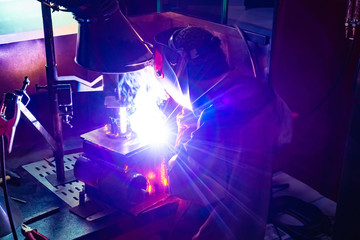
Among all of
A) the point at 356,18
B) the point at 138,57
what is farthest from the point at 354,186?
the point at 138,57

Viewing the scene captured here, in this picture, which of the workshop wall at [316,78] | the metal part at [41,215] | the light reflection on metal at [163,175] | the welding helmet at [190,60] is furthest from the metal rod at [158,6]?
the metal part at [41,215]

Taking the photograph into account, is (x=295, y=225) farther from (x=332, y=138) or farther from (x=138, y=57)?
(x=138, y=57)

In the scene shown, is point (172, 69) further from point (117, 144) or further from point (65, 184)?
point (65, 184)

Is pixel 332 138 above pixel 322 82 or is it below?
below

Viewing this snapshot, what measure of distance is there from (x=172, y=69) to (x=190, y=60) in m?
0.08

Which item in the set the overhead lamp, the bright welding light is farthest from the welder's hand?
the overhead lamp

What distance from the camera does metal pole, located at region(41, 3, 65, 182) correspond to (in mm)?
1840

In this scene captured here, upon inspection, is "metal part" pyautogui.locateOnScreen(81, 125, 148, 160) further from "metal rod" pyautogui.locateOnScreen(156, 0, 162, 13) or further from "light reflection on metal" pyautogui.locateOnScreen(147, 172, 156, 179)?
"metal rod" pyautogui.locateOnScreen(156, 0, 162, 13)

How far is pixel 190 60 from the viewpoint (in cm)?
162

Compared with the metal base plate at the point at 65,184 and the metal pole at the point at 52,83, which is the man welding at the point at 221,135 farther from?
the metal pole at the point at 52,83

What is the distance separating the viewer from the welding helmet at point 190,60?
5.31ft

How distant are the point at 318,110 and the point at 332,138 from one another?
0.65ft

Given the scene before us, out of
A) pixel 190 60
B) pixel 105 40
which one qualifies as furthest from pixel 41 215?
pixel 190 60

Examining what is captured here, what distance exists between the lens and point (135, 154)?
1777mm
